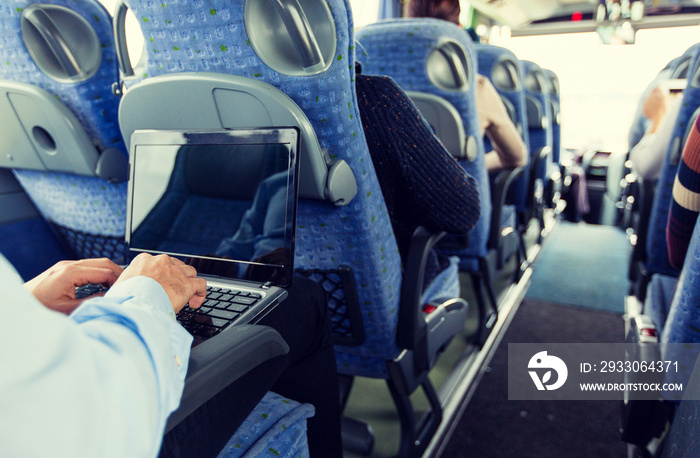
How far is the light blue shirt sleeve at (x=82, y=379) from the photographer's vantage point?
318 millimetres

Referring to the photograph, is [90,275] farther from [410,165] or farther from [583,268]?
[583,268]

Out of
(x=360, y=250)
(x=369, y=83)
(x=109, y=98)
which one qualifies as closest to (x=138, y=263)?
(x=360, y=250)

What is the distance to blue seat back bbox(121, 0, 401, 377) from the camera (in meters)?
0.74

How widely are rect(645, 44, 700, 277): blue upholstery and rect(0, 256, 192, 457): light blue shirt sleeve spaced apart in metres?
1.46

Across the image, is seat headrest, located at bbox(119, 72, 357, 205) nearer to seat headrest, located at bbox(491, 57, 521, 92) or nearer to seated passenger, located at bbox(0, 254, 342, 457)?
seated passenger, located at bbox(0, 254, 342, 457)

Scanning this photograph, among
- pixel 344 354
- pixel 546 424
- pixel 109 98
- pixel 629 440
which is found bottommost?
pixel 546 424

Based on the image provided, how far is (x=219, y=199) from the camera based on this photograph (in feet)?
2.85

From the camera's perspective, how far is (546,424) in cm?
146

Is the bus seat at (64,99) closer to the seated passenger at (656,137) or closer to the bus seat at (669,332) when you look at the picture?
the bus seat at (669,332)

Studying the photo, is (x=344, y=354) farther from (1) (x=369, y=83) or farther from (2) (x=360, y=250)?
(1) (x=369, y=83)

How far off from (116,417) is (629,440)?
113 centimetres

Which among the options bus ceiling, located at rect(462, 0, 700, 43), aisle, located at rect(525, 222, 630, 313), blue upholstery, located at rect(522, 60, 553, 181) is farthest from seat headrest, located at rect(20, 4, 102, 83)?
bus ceiling, located at rect(462, 0, 700, 43)

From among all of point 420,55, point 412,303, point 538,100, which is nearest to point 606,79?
point 538,100

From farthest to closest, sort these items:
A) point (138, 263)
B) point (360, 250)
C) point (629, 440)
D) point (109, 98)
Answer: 1. point (109, 98)
2. point (629, 440)
3. point (360, 250)
4. point (138, 263)
